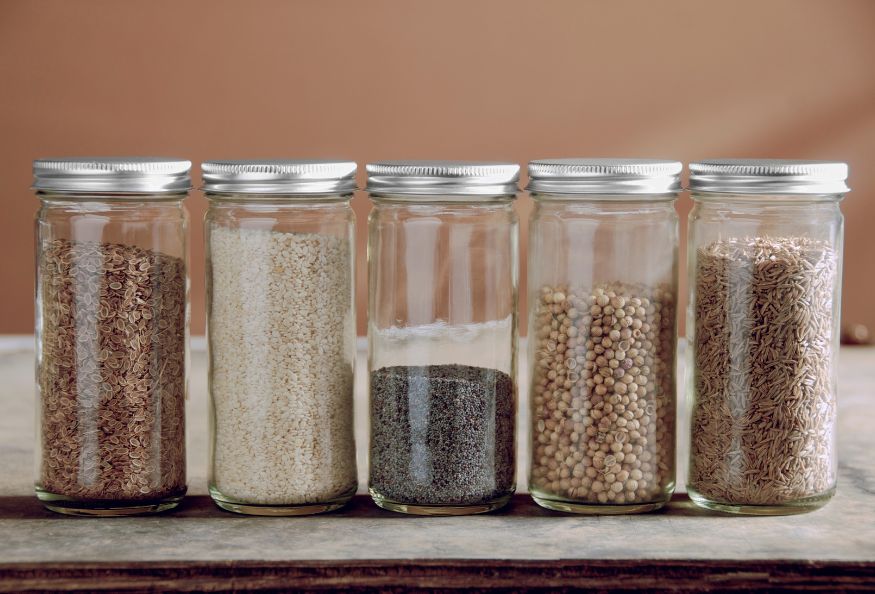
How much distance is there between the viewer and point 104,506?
113 centimetres

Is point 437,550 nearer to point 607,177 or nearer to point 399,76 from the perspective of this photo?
point 607,177

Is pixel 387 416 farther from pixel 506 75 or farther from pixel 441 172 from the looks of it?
pixel 506 75

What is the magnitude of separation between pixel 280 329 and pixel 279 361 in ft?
0.11

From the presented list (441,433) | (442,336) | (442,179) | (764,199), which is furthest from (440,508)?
(764,199)

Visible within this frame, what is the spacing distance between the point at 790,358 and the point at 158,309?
672 mm

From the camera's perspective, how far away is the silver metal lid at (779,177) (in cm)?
111

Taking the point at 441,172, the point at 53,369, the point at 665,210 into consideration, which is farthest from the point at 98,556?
the point at 665,210

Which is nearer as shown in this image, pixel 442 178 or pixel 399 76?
pixel 442 178

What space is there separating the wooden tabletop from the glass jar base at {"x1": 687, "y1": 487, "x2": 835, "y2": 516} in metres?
0.01

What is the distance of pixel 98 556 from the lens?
3.31 feet

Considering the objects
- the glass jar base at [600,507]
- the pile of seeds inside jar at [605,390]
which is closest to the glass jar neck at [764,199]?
the pile of seeds inside jar at [605,390]

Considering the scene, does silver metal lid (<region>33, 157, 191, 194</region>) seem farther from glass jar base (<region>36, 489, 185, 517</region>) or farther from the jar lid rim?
glass jar base (<region>36, 489, 185, 517</region>)

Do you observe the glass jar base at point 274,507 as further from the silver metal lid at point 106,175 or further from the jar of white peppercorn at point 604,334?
the silver metal lid at point 106,175

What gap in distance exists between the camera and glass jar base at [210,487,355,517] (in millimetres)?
1133
